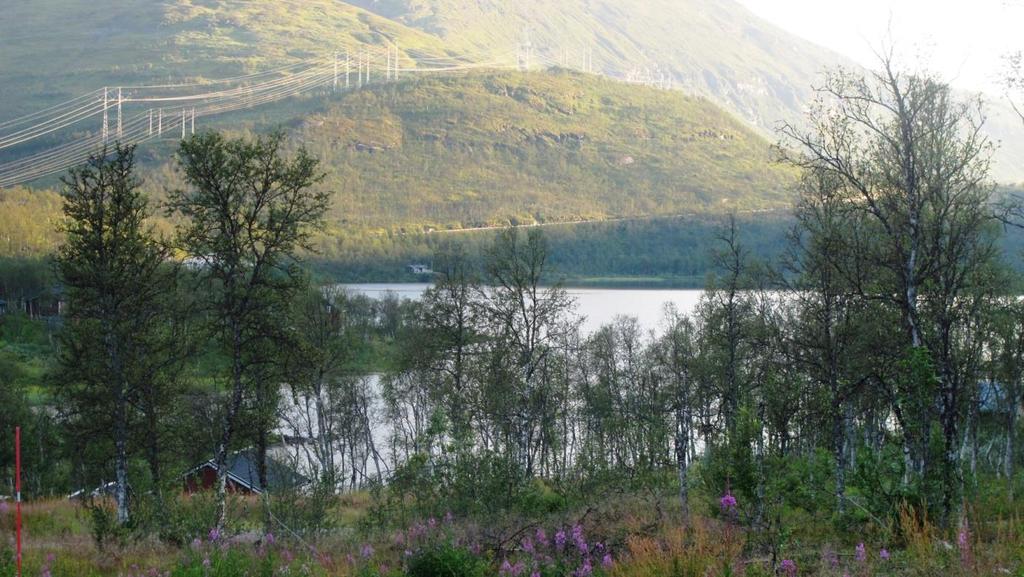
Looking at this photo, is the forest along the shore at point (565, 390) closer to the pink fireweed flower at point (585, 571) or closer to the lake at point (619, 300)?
the pink fireweed flower at point (585, 571)

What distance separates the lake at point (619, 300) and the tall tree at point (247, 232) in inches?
2155

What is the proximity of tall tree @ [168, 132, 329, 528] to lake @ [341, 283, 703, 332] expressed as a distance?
5474 cm

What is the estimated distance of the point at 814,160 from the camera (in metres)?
13.0

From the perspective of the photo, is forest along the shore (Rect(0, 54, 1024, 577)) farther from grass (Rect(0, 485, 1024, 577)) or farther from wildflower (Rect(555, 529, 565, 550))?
wildflower (Rect(555, 529, 565, 550))

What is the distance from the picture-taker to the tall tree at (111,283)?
72.8ft

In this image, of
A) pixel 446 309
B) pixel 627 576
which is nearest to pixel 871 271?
pixel 627 576

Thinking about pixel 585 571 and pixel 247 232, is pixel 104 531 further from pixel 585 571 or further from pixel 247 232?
pixel 247 232

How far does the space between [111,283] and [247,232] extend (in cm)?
404

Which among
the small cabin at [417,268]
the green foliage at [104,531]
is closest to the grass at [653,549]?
the green foliage at [104,531]

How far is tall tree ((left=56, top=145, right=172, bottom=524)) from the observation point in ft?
72.8

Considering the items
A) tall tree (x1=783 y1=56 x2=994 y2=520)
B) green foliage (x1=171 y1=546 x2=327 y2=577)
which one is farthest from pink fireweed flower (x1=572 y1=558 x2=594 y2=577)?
tall tree (x1=783 y1=56 x2=994 y2=520)

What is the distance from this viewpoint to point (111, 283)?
872 inches

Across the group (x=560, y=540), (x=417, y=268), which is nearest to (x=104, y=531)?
(x=560, y=540)

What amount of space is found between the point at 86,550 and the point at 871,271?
41.4 feet
